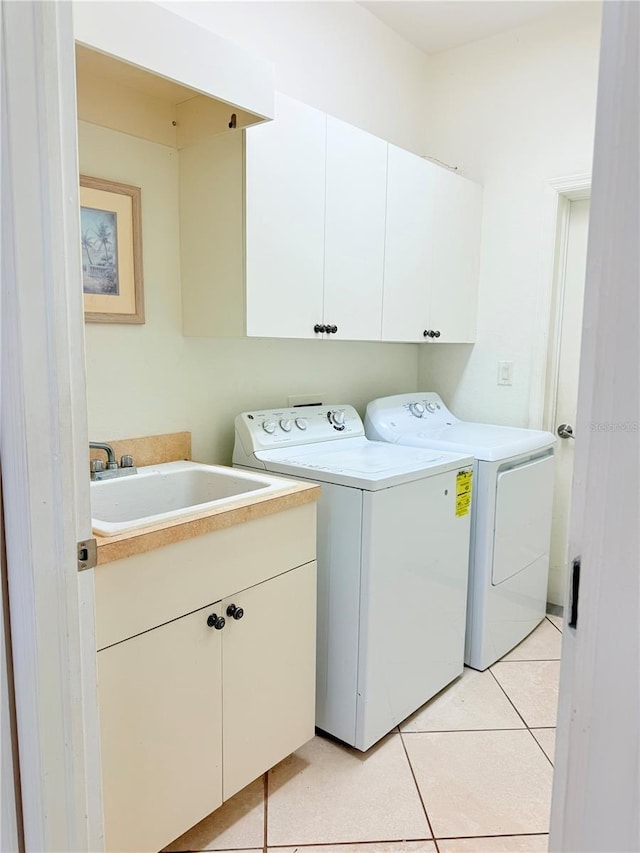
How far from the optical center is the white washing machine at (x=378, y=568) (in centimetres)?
183

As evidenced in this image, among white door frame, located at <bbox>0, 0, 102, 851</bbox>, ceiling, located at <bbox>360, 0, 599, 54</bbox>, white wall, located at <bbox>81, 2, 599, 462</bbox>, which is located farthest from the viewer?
ceiling, located at <bbox>360, 0, 599, 54</bbox>

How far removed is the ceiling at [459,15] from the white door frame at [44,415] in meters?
2.24

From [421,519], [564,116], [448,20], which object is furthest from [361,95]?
[421,519]

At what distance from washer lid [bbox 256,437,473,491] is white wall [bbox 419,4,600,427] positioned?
0.84 m

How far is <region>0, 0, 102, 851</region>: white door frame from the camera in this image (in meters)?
0.82

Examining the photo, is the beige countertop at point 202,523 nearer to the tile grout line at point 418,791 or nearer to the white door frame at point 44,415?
the white door frame at point 44,415

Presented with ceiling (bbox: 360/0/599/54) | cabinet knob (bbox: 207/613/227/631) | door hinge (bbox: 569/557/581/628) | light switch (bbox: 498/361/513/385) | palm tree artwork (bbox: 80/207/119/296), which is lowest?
cabinet knob (bbox: 207/613/227/631)

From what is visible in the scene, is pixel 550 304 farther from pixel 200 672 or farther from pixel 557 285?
pixel 200 672

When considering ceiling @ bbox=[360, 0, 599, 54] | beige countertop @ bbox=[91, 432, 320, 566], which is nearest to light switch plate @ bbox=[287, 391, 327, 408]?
beige countertop @ bbox=[91, 432, 320, 566]

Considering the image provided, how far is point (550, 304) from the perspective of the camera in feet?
9.18

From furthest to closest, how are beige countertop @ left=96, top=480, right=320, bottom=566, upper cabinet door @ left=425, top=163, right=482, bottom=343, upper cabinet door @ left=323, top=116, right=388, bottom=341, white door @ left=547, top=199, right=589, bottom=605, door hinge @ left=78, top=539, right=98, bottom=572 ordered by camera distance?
1. white door @ left=547, top=199, right=589, bottom=605
2. upper cabinet door @ left=425, top=163, right=482, bottom=343
3. upper cabinet door @ left=323, top=116, right=388, bottom=341
4. beige countertop @ left=96, top=480, right=320, bottom=566
5. door hinge @ left=78, top=539, right=98, bottom=572

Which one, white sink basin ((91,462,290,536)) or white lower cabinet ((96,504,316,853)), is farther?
white sink basin ((91,462,290,536))

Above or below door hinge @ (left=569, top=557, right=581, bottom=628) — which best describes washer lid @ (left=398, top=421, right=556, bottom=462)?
below

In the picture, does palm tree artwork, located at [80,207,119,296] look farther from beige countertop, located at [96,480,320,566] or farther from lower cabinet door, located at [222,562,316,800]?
lower cabinet door, located at [222,562,316,800]
